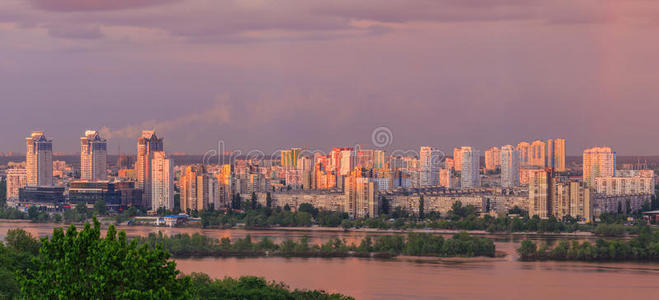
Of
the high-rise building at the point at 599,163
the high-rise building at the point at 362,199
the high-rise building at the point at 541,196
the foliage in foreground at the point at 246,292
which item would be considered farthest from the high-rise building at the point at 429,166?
the foliage in foreground at the point at 246,292

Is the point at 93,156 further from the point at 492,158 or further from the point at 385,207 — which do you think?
the point at 492,158

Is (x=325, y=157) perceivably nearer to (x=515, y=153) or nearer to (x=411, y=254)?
(x=515, y=153)

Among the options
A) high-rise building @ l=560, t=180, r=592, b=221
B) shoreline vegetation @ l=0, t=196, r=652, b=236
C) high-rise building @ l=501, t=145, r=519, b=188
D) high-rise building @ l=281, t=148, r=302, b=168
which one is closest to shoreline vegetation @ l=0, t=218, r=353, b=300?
shoreline vegetation @ l=0, t=196, r=652, b=236

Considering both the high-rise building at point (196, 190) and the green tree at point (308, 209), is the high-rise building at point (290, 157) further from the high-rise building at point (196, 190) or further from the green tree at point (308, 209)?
the green tree at point (308, 209)

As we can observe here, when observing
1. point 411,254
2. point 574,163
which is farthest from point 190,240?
point 574,163

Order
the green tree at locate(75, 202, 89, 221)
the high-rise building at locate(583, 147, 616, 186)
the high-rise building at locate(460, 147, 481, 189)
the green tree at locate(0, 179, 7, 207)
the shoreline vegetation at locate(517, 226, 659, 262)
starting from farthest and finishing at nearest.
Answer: the high-rise building at locate(460, 147, 481, 189), the high-rise building at locate(583, 147, 616, 186), the green tree at locate(0, 179, 7, 207), the green tree at locate(75, 202, 89, 221), the shoreline vegetation at locate(517, 226, 659, 262)

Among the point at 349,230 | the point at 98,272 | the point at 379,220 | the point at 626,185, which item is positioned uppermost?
the point at 98,272

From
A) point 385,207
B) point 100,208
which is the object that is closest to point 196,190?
point 100,208

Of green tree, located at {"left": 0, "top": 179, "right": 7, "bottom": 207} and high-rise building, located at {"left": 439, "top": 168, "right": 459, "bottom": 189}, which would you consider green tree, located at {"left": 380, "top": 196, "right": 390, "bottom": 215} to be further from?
green tree, located at {"left": 0, "top": 179, "right": 7, "bottom": 207}
